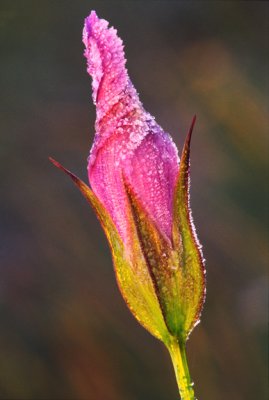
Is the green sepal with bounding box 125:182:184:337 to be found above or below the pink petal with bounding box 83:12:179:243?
below

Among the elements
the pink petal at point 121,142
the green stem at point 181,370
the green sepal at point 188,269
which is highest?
the pink petal at point 121,142

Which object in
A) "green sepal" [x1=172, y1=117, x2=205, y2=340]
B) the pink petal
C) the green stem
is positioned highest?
the pink petal

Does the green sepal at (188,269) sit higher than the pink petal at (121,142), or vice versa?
the pink petal at (121,142)

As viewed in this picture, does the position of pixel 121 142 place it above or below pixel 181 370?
above

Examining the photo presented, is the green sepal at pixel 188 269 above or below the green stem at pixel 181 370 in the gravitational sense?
above
